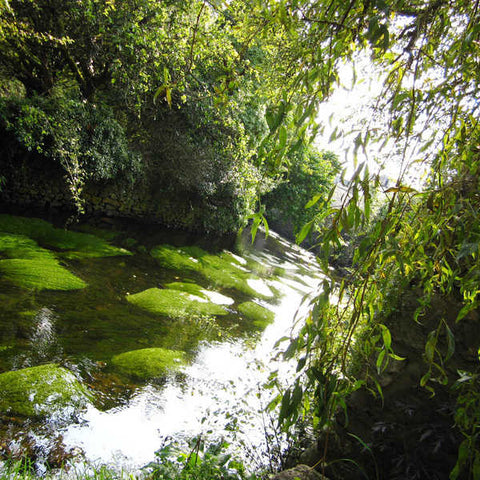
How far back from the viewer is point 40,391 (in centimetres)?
305

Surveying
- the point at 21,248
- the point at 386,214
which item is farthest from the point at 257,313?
the point at 386,214

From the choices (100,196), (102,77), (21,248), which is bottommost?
(21,248)

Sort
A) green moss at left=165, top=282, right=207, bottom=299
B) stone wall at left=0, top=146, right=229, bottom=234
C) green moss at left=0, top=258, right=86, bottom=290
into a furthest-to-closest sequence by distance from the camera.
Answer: stone wall at left=0, top=146, right=229, bottom=234 → green moss at left=165, top=282, right=207, bottom=299 → green moss at left=0, top=258, right=86, bottom=290

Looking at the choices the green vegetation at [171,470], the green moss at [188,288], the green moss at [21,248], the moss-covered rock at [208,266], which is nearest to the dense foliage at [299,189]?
the moss-covered rock at [208,266]

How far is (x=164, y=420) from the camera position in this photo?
11.0 feet

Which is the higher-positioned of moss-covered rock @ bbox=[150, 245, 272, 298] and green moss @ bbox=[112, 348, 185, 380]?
moss-covered rock @ bbox=[150, 245, 272, 298]

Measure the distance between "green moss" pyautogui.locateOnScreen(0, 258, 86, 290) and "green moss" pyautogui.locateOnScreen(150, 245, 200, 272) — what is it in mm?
2793

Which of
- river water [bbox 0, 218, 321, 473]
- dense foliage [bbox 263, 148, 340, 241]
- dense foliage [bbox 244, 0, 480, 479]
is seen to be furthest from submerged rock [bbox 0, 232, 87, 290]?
dense foliage [bbox 263, 148, 340, 241]

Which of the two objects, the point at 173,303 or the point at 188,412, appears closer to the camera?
the point at 188,412

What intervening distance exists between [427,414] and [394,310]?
2.80 ft

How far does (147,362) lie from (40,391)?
1.25 metres

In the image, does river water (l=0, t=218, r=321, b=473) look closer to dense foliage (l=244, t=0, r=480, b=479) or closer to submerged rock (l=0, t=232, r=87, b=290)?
submerged rock (l=0, t=232, r=87, b=290)

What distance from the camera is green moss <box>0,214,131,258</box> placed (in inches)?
265

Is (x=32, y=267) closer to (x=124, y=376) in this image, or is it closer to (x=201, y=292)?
(x=124, y=376)
